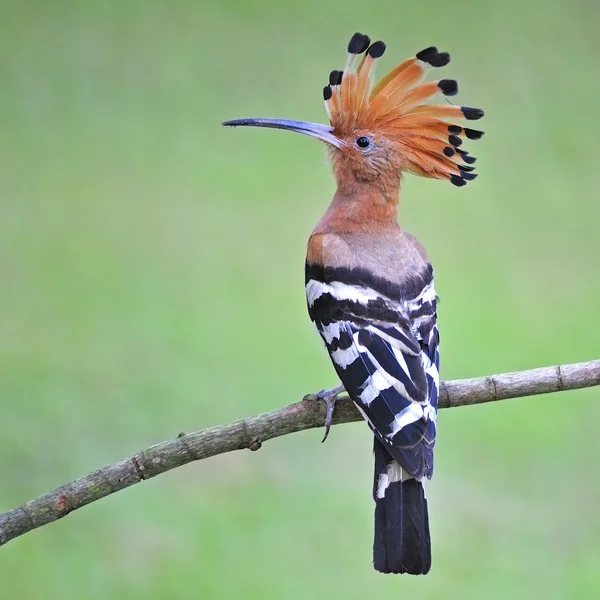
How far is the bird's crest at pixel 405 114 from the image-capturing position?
173 cm

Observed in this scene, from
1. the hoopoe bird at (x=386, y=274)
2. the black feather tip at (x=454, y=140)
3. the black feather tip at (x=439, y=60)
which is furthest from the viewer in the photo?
the black feather tip at (x=454, y=140)

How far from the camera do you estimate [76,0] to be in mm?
3555

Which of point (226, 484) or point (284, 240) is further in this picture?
point (284, 240)

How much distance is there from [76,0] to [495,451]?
6.88 ft

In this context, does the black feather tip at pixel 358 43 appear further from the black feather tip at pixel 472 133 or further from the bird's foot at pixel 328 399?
the bird's foot at pixel 328 399

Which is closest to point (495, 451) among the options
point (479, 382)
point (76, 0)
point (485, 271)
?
point (485, 271)

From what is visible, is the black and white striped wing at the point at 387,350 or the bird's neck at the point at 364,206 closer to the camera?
the black and white striped wing at the point at 387,350

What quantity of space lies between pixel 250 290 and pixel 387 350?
1.63 meters

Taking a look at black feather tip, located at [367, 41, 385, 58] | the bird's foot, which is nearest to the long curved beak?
black feather tip, located at [367, 41, 385, 58]

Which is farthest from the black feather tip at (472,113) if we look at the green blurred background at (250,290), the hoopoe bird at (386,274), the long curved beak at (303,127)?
the green blurred background at (250,290)

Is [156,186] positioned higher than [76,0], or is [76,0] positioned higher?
[76,0]

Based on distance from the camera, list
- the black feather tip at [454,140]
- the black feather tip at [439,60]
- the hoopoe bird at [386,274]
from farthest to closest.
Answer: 1. the black feather tip at [454,140]
2. the black feather tip at [439,60]
3. the hoopoe bird at [386,274]

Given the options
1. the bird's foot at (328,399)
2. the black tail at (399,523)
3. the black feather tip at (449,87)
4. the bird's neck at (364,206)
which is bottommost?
the black tail at (399,523)

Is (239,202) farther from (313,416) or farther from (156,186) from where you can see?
(313,416)
